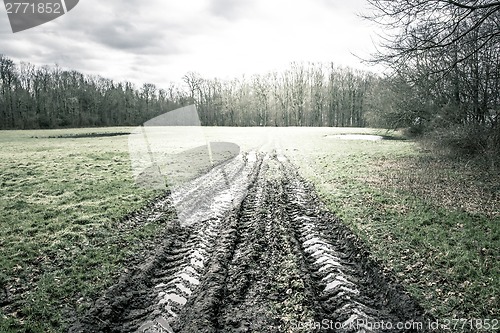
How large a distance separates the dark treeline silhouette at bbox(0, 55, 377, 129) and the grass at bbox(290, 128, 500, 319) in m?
56.0

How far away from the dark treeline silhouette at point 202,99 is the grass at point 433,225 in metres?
56.0

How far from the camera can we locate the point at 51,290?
200 inches

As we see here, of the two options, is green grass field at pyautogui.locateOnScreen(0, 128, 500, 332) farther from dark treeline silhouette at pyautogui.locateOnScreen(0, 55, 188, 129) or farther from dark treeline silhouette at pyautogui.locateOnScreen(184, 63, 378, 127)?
dark treeline silhouette at pyautogui.locateOnScreen(184, 63, 378, 127)

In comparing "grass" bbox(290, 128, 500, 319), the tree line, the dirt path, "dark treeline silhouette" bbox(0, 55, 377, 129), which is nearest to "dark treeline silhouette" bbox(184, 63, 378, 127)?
"dark treeline silhouette" bbox(0, 55, 377, 129)

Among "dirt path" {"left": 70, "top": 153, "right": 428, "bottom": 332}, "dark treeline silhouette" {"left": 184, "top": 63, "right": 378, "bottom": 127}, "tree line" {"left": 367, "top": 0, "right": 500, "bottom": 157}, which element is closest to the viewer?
"dirt path" {"left": 70, "top": 153, "right": 428, "bottom": 332}

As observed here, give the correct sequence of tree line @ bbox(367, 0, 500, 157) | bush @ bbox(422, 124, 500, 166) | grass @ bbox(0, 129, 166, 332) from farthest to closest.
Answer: bush @ bbox(422, 124, 500, 166), tree line @ bbox(367, 0, 500, 157), grass @ bbox(0, 129, 166, 332)

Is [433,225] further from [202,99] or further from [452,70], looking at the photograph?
[202,99]

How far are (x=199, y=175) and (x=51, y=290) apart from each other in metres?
9.58

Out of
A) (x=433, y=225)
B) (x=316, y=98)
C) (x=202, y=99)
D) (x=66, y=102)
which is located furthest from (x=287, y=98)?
(x=433, y=225)

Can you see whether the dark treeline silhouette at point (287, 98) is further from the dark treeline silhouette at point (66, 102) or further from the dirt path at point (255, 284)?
the dirt path at point (255, 284)

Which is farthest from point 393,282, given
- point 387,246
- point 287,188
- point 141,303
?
point 287,188

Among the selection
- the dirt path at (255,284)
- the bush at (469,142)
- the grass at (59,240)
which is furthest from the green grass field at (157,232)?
the bush at (469,142)

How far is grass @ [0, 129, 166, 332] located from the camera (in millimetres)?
4730

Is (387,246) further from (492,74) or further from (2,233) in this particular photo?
(492,74)
